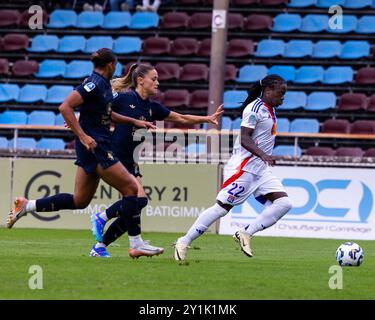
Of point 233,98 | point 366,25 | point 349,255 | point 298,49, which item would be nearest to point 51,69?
point 233,98

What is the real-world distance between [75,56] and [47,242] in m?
11.0

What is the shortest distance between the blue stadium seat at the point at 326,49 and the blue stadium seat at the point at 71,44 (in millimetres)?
Result: 5665

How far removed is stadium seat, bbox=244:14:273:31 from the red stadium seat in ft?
4.89

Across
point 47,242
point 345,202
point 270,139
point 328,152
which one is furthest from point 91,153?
point 328,152

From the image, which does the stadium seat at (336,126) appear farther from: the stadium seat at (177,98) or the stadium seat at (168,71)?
the stadium seat at (168,71)

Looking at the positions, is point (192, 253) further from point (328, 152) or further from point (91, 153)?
point (328, 152)

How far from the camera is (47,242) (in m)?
15.7

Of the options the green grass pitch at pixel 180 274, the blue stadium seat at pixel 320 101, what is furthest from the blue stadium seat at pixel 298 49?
the green grass pitch at pixel 180 274

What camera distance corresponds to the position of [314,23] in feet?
82.2

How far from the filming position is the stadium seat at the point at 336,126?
22.3 metres

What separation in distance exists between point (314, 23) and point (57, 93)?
6.13 metres
